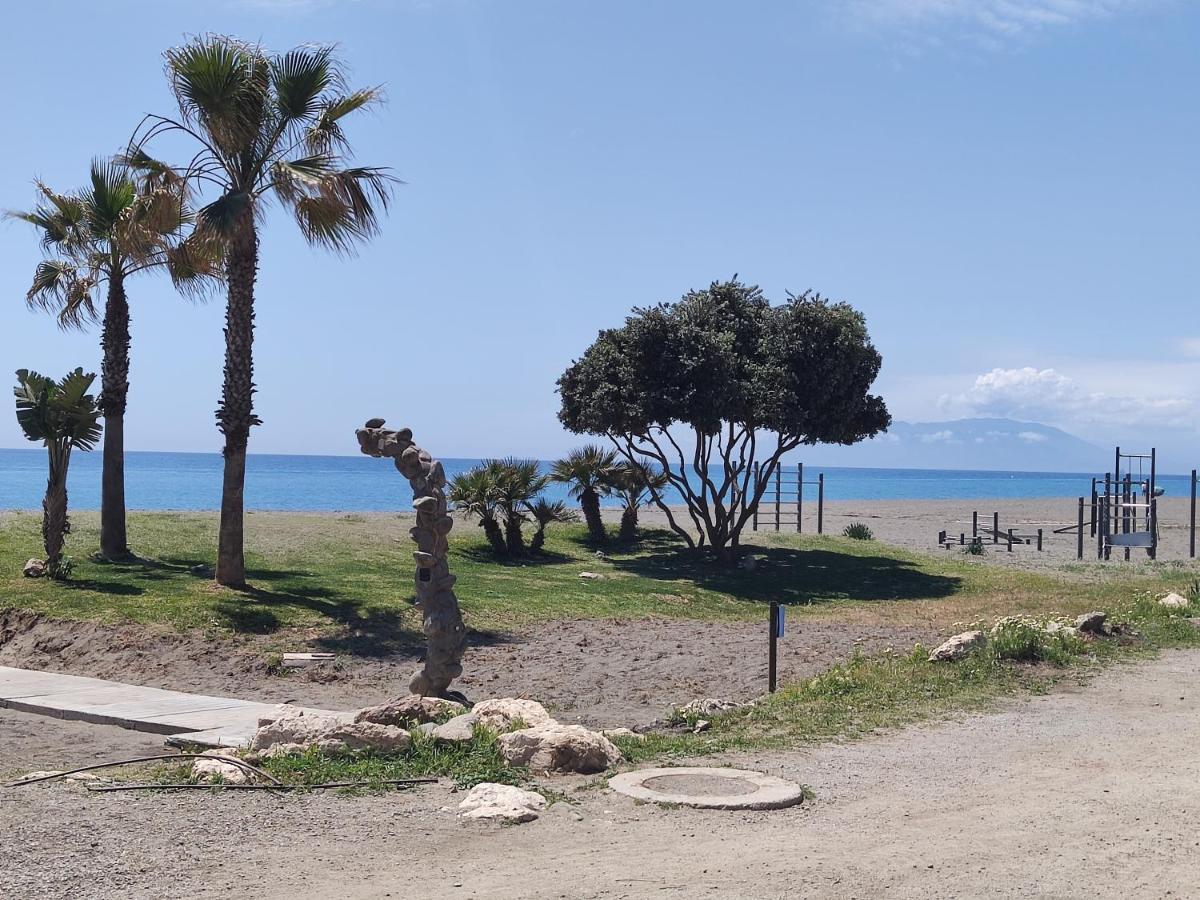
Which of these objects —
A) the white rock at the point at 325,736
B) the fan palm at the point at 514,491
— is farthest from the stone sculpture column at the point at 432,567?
the fan palm at the point at 514,491

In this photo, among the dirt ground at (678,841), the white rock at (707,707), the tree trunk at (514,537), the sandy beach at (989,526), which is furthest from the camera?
the sandy beach at (989,526)

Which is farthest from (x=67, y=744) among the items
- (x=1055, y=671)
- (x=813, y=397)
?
(x=813, y=397)

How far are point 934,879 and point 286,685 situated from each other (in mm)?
8506

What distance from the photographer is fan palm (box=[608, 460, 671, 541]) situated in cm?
2833

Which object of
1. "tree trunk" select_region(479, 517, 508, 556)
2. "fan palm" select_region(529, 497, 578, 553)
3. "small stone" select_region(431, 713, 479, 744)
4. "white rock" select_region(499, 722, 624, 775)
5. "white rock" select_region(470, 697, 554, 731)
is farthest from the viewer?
"fan palm" select_region(529, 497, 578, 553)

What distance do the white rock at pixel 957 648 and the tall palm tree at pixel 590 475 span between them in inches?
639

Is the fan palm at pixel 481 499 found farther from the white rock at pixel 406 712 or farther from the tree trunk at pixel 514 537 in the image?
the white rock at pixel 406 712

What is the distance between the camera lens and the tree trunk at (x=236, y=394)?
16875 millimetres

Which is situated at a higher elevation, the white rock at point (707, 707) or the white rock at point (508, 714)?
the white rock at point (508, 714)

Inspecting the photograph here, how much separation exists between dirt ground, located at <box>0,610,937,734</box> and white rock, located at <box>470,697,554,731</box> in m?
1.75

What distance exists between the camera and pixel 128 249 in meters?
17.9

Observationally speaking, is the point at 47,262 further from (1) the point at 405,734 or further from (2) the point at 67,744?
(1) the point at 405,734

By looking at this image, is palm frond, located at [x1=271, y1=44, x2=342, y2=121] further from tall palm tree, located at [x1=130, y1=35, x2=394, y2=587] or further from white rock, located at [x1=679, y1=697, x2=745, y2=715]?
white rock, located at [x1=679, y1=697, x2=745, y2=715]

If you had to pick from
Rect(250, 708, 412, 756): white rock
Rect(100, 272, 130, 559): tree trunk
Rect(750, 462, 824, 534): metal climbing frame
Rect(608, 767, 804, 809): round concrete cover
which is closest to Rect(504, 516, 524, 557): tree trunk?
Rect(750, 462, 824, 534): metal climbing frame
